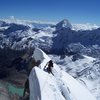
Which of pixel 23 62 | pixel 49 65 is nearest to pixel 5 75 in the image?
pixel 23 62

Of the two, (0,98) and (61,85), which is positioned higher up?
(61,85)

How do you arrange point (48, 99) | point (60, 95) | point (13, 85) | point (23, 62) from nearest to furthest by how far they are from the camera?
point (48, 99) < point (60, 95) < point (13, 85) < point (23, 62)

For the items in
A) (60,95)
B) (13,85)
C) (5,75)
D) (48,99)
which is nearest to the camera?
(48,99)

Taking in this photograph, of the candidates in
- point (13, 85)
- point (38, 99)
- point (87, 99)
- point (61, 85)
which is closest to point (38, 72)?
Result: point (61, 85)

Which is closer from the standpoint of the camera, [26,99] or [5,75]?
[26,99]

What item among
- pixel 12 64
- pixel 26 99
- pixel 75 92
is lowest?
pixel 12 64

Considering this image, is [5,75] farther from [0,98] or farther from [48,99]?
[48,99]

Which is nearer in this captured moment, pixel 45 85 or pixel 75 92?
pixel 45 85

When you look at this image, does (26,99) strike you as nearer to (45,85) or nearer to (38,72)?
(38,72)

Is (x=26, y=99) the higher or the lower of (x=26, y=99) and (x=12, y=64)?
the higher
